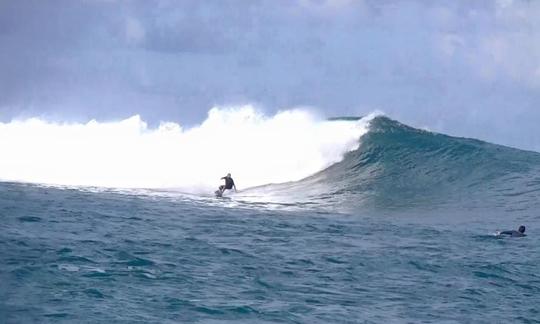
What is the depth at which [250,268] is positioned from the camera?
48.4 ft

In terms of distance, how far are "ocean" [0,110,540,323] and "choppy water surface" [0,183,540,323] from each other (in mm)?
43

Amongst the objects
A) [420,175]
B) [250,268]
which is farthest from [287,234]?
[420,175]

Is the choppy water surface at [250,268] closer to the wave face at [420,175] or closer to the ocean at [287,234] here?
the ocean at [287,234]

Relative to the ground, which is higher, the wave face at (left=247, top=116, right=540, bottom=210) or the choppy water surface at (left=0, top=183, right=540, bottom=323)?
the wave face at (left=247, top=116, right=540, bottom=210)

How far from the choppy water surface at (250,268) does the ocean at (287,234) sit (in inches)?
1.7

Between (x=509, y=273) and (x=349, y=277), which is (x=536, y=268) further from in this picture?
(x=349, y=277)

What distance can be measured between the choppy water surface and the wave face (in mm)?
4455

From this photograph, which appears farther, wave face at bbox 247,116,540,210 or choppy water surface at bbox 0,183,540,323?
wave face at bbox 247,116,540,210

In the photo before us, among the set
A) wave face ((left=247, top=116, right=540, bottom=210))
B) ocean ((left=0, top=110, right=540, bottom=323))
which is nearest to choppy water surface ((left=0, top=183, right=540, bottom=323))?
ocean ((left=0, top=110, right=540, bottom=323))

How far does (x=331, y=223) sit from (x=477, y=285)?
638 centimetres

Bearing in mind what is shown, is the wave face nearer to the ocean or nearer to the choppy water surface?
the ocean

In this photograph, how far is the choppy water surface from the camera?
12.1 m

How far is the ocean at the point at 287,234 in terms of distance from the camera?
12.5 meters

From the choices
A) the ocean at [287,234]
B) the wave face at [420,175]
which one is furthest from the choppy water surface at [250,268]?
the wave face at [420,175]
